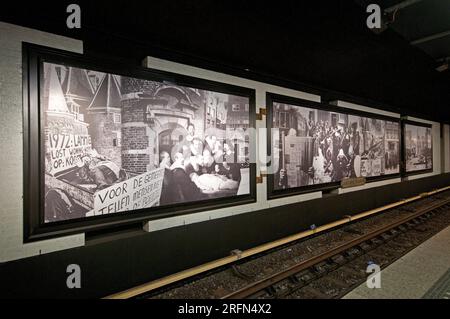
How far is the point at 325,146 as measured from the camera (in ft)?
17.8

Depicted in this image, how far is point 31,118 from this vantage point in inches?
87.4

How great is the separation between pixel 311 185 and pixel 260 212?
1.66 metres

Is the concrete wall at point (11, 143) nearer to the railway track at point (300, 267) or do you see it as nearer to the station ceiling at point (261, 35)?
the station ceiling at point (261, 35)

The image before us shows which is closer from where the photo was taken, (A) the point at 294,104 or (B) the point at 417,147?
(A) the point at 294,104

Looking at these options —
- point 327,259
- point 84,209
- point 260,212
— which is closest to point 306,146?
point 260,212

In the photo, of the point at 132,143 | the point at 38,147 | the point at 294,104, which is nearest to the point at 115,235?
the point at 132,143

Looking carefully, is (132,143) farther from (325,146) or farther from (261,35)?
(325,146)

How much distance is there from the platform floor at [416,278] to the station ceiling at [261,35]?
136 inches

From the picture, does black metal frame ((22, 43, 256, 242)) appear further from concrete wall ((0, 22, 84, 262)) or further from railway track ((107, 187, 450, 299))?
railway track ((107, 187, 450, 299))

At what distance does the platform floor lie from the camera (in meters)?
2.82

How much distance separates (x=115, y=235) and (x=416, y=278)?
4.09m

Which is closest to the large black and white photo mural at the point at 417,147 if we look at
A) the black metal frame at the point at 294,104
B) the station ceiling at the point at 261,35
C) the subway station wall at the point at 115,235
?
the black metal frame at the point at 294,104

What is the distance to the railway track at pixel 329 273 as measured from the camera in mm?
2842

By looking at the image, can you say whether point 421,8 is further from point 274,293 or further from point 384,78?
point 274,293
